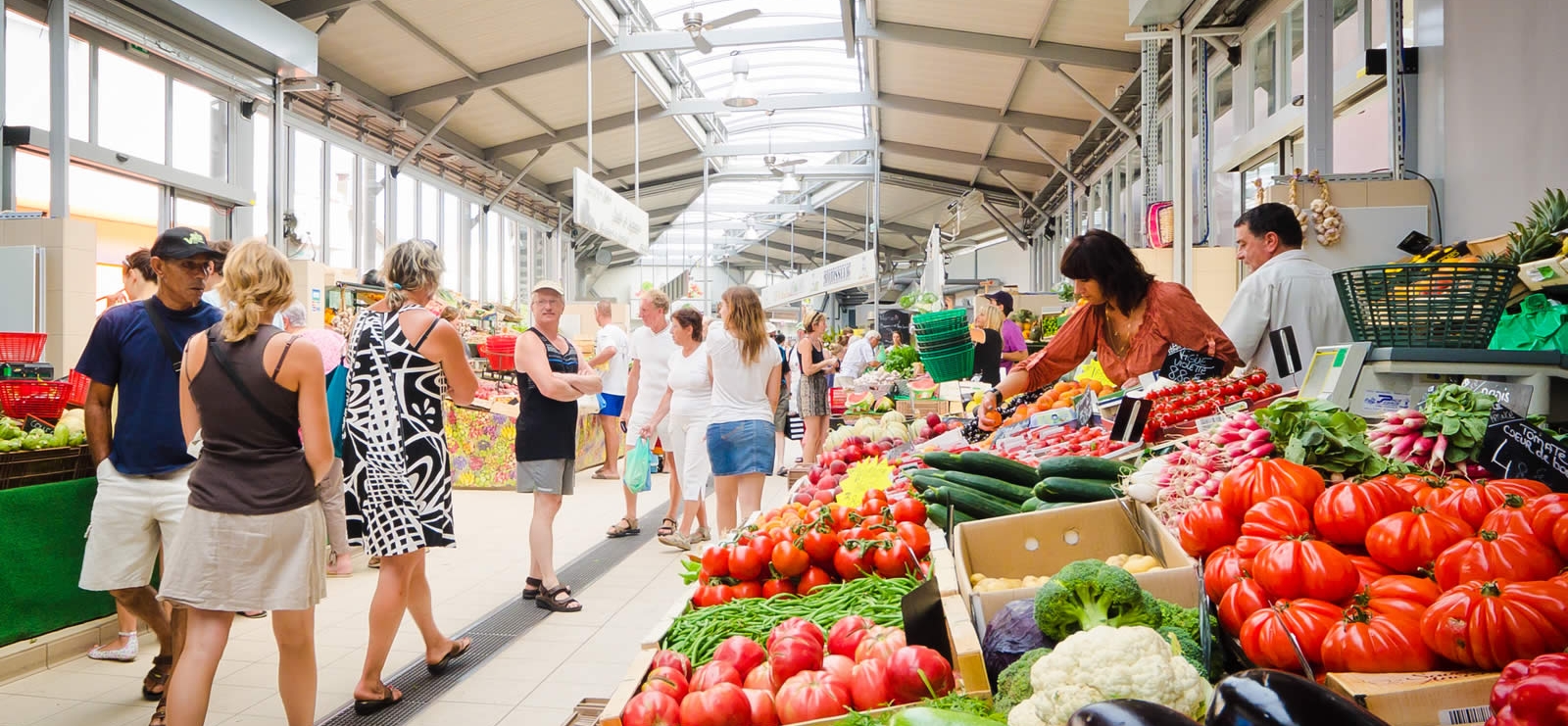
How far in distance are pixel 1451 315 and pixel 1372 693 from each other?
4.71ft

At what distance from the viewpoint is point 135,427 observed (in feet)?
10.2

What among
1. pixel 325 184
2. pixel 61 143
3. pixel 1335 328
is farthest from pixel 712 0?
pixel 1335 328

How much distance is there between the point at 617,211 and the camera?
29.5 feet

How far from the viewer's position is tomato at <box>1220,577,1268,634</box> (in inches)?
59.6

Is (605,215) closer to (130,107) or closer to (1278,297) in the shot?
(130,107)

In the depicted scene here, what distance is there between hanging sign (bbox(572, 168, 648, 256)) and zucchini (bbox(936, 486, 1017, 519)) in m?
5.76

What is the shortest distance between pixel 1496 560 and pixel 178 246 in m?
3.32

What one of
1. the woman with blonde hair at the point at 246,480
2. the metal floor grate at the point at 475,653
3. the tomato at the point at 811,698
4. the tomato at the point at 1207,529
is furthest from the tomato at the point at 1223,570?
the metal floor grate at the point at 475,653

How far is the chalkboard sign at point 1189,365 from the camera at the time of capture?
340 cm

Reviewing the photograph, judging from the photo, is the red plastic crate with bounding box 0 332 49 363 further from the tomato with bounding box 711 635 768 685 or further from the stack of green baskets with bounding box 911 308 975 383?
the tomato with bounding box 711 635 768 685

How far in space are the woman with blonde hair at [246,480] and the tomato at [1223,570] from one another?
215 cm

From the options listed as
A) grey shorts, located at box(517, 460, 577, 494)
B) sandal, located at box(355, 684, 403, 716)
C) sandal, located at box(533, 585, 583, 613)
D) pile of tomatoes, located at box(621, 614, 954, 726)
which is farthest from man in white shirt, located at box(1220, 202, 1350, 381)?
sandal, located at box(355, 684, 403, 716)

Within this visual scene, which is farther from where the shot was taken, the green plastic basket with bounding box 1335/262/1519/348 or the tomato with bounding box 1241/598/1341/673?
the green plastic basket with bounding box 1335/262/1519/348

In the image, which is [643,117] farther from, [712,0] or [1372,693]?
[1372,693]
